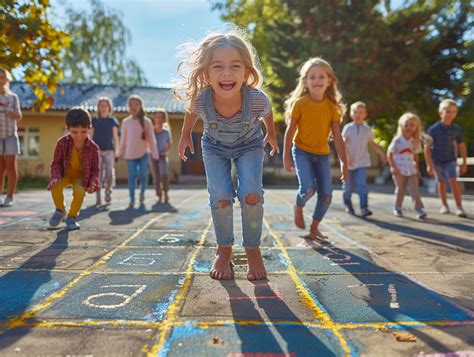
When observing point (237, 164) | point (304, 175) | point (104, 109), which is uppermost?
point (104, 109)

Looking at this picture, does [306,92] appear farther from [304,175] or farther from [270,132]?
[270,132]

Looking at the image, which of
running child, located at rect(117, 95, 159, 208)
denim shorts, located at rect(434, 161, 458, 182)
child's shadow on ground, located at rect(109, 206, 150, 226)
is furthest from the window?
denim shorts, located at rect(434, 161, 458, 182)

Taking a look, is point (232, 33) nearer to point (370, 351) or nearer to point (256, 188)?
point (256, 188)

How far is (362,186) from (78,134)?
12.0 ft

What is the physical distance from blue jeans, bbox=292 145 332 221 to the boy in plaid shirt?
1.83 meters

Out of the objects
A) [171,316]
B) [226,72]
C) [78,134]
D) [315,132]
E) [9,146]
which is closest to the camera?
[171,316]

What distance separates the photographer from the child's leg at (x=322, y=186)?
12.5 ft

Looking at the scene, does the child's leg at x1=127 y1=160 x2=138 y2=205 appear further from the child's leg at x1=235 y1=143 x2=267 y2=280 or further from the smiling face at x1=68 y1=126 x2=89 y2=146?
the child's leg at x1=235 y1=143 x2=267 y2=280

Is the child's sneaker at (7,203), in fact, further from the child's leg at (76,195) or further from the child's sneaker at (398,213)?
the child's sneaker at (398,213)

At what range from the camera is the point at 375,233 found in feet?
14.0

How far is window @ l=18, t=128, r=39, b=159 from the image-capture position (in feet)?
63.2

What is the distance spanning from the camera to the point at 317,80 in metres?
3.70

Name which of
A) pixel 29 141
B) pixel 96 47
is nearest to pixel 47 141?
pixel 29 141

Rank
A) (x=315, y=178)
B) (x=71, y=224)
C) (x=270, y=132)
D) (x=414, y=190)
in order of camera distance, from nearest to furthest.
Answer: (x=270, y=132) < (x=315, y=178) < (x=71, y=224) < (x=414, y=190)
